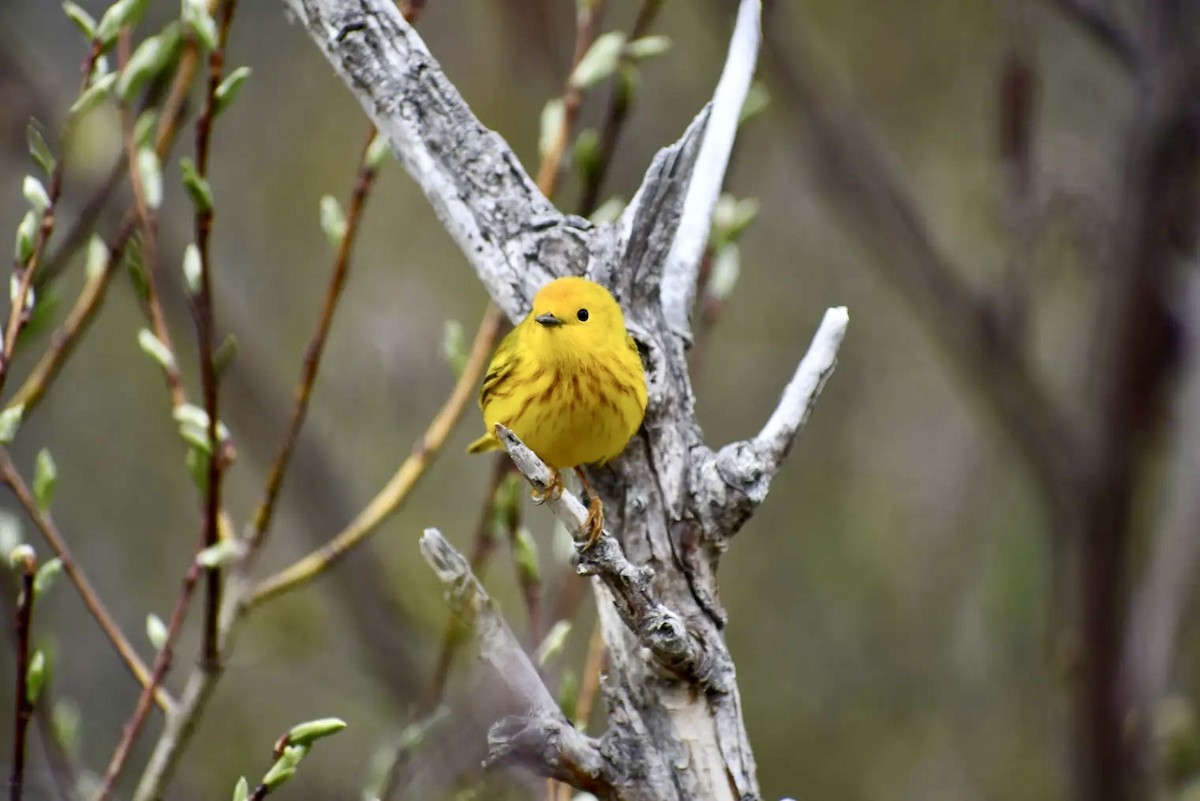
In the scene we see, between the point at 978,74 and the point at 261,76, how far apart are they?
135 inches

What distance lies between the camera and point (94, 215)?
1.69 m

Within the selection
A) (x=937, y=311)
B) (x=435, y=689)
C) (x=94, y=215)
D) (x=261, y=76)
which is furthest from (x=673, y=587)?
(x=261, y=76)

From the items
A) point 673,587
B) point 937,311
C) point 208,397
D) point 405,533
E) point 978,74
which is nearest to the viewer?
point 208,397

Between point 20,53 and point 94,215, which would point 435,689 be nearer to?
point 94,215

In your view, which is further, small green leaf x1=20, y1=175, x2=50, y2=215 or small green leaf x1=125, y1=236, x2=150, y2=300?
small green leaf x1=125, y1=236, x2=150, y2=300

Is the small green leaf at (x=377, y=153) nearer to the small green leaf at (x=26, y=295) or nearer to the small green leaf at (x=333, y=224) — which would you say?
the small green leaf at (x=333, y=224)

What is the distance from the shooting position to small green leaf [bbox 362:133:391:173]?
1.75m

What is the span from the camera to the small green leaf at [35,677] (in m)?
1.45

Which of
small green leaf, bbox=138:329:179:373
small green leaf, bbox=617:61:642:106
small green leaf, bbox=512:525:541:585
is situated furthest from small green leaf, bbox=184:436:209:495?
small green leaf, bbox=617:61:642:106

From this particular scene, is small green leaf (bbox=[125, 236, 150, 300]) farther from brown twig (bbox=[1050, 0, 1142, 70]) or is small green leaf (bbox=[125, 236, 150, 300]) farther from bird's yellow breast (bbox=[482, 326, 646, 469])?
brown twig (bbox=[1050, 0, 1142, 70])

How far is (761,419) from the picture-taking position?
201 inches

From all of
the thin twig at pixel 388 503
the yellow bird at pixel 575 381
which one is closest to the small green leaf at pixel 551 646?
the yellow bird at pixel 575 381

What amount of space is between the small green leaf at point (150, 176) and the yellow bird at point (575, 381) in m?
0.58

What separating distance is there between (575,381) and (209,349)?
0.63 meters
